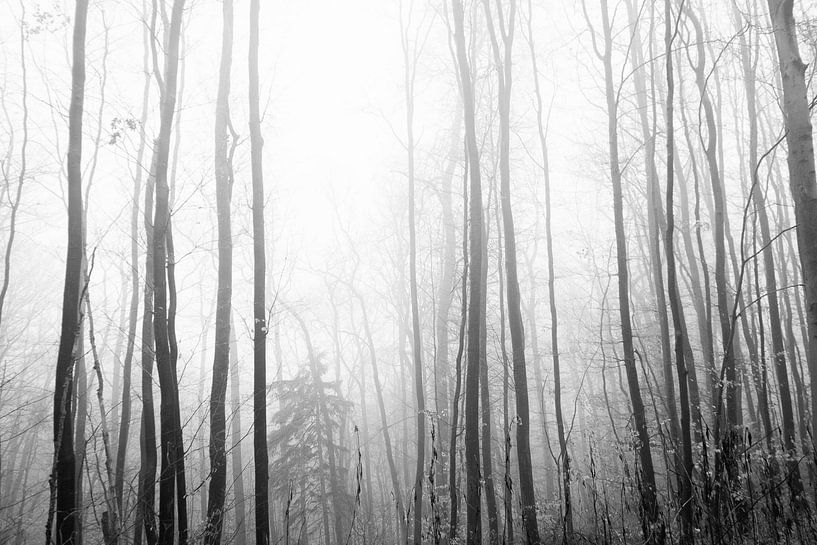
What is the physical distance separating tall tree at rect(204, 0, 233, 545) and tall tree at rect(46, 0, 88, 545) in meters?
1.44

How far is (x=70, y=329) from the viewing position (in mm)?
4586

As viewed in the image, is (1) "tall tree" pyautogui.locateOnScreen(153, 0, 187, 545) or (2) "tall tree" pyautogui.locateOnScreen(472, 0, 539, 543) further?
(2) "tall tree" pyautogui.locateOnScreen(472, 0, 539, 543)

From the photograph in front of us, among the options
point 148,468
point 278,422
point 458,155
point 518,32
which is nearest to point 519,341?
point 148,468

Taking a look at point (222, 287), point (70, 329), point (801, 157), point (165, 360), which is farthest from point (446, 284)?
point (801, 157)

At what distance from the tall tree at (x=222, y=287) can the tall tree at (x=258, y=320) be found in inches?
20.0

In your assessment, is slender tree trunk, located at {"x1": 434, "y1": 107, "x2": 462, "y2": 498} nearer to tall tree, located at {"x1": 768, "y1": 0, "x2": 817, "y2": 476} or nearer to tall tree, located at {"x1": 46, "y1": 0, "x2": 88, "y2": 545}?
tall tree, located at {"x1": 46, "y1": 0, "x2": 88, "y2": 545}

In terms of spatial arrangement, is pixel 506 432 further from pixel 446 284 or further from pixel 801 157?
pixel 446 284

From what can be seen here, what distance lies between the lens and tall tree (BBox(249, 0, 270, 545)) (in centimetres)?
525

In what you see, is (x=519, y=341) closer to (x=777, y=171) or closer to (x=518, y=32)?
(x=518, y=32)

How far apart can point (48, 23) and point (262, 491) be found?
278 inches

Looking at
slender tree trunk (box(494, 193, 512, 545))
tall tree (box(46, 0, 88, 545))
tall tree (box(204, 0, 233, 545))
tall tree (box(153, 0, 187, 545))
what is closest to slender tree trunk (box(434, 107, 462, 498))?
slender tree trunk (box(494, 193, 512, 545))

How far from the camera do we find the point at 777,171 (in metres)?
13.1

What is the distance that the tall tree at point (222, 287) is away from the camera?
5641mm

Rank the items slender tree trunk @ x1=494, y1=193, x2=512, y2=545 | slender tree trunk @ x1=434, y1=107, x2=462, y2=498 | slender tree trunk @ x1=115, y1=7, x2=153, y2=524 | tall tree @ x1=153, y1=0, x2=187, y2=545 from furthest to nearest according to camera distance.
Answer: slender tree trunk @ x1=434, y1=107, x2=462, y2=498 < slender tree trunk @ x1=115, y1=7, x2=153, y2=524 < tall tree @ x1=153, y1=0, x2=187, y2=545 < slender tree trunk @ x1=494, y1=193, x2=512, y2=545
